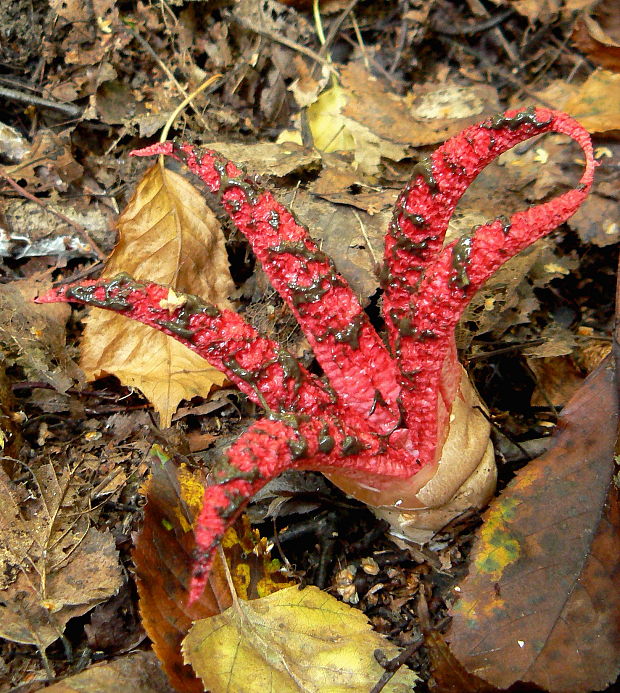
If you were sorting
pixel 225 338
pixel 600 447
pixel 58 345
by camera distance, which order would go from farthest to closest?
pixel 58 345 → pixel 600 447 → pixel 225 338

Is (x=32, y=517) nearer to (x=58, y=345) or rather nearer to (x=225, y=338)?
(x=58, y=345)

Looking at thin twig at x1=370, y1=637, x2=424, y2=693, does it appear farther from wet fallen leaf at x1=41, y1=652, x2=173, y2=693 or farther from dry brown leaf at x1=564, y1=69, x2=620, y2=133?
dry brown leaf at x1=564, y1=69, x2=620, y2=133

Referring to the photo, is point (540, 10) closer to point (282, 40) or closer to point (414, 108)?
point (414, 108)

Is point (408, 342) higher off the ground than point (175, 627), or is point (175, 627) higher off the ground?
point (408, 342)

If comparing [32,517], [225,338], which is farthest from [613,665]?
[32,517]

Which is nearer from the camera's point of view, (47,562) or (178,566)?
(178,566)

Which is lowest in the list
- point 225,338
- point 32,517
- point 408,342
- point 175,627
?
point 32,517

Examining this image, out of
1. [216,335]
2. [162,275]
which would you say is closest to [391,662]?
[216,335]
